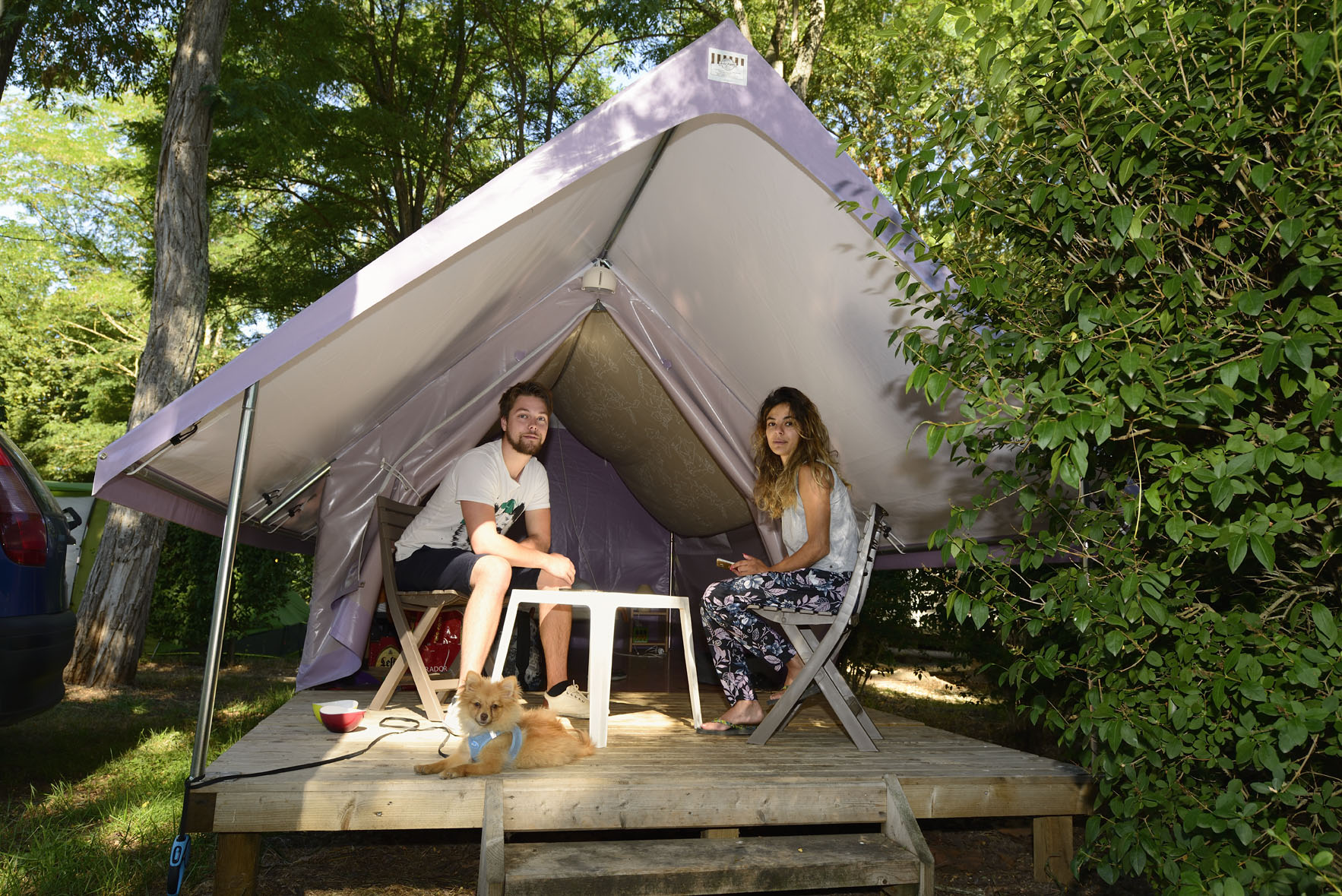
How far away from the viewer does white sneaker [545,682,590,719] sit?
10.3 ft

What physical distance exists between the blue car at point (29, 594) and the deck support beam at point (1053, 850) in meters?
2.98

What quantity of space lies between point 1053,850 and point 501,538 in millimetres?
1945

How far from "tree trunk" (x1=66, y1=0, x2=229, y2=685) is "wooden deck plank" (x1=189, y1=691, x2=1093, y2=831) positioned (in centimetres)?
334

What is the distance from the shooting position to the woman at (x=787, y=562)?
9.55 ft

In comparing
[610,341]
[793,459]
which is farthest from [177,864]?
[610,341]

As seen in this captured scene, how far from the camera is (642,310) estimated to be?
4027 mm

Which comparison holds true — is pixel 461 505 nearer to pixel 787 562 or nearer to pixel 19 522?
pixel 787 562

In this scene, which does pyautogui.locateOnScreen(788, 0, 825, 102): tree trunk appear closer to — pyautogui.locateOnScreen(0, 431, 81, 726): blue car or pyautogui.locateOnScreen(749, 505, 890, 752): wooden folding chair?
pyautogui.locateOnScreen(749, 505, 890, 752): wooden folding chair

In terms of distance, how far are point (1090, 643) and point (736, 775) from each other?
Answer: 100 centimetres

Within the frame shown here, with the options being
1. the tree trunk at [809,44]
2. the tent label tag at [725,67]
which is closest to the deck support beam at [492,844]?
the tent label tag at [725,67]

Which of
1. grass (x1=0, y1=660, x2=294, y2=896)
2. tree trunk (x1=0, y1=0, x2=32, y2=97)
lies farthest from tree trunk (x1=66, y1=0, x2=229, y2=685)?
tree trunk (x1=0, y1=0, x2=32, y2=97)

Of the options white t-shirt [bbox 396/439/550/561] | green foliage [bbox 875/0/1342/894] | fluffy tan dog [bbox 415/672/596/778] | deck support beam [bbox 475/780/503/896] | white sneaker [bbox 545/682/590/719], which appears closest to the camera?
green foliage [bbox 875/0/1342/894]

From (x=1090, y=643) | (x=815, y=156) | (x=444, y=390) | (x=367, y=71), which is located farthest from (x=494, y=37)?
(x=1090, y=643)

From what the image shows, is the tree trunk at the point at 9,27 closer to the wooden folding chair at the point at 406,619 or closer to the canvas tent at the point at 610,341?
the canvas tent at the point at 610,341
